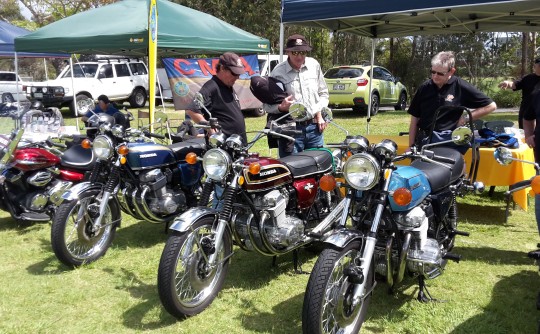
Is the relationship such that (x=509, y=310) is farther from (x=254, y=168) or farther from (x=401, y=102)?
(x=401, y=102)

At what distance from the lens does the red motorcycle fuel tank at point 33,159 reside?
4625mm

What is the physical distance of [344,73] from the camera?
13.2 m

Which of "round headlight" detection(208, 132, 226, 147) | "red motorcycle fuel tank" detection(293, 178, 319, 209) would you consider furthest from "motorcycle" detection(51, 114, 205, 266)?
"red motorcycle fuel tank" detection(293, 178, 319, 209)

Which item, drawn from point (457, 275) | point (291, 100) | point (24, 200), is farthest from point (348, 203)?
point (24, 200)

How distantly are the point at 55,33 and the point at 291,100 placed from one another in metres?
5.10

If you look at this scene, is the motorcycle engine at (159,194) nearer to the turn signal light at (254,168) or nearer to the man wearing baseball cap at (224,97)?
the man wearing baseball cap at (224,97)

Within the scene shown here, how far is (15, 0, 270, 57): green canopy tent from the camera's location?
6.92m

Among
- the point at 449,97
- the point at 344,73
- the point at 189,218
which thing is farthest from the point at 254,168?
the point at 344,73

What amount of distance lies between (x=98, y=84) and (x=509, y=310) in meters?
14.7

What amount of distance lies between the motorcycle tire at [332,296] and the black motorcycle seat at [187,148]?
7.26ft

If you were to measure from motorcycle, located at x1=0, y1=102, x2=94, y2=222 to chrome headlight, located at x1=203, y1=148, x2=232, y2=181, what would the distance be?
6.47 feet

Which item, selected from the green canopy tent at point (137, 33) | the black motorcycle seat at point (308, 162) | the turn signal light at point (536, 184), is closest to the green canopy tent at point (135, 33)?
the green canopy tent at point (137, 33)

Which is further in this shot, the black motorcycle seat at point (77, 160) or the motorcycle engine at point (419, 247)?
the black motorcycle seat at point (77, 160)

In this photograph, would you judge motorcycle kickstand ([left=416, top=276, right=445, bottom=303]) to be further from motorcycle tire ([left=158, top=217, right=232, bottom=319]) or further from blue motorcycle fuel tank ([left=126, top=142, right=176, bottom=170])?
blue motorcycle fuel tank ([left=126, top=142, right=176, bottom=170])
